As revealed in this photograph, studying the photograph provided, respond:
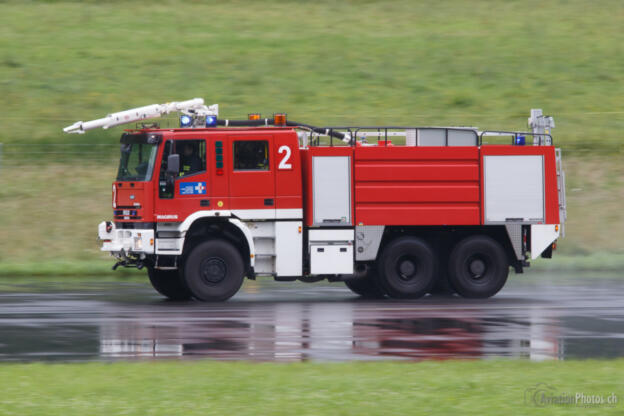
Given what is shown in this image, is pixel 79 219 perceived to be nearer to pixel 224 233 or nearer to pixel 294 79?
pixel 224 233

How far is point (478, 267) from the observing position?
785 inches

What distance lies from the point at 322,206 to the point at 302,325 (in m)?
4.31

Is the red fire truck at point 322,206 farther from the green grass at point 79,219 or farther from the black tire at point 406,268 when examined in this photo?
the green grass at point 79,219

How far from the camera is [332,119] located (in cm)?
3559

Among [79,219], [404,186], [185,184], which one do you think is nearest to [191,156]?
[185,184]

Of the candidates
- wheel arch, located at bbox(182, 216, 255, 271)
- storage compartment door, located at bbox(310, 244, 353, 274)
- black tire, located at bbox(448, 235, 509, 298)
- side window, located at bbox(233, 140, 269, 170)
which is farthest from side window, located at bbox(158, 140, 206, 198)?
black tire, located at bbox(448, 235, 509, 298)

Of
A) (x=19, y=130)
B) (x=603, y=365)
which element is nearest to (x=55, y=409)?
(x=603, y=365)

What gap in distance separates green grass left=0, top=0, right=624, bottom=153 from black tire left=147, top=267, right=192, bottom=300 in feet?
44.7

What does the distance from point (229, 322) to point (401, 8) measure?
38543 millimetres

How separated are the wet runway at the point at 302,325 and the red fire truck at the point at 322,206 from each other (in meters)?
0.62

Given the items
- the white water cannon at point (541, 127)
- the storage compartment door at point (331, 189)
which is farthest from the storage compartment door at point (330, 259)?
the white water cannon at point (541, 127)

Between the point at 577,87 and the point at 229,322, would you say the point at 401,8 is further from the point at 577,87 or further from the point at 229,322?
the point at 229,322

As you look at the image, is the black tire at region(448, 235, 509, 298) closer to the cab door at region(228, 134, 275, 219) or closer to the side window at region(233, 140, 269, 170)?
the cab door at region(228, 134, 275, 219)

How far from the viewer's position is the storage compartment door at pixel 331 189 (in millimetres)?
19281
